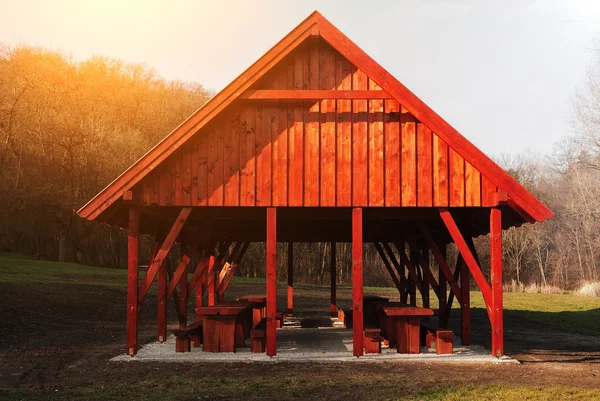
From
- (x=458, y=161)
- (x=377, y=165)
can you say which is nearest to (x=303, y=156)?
(x=377, y=165)

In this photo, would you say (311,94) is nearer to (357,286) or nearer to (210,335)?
(357,286)

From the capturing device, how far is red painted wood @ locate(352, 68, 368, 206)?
44.3ft

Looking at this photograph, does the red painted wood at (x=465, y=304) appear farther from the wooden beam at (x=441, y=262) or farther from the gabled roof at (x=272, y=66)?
the gabled roof at (x=272, y=66)

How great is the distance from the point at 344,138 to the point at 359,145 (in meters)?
0.32

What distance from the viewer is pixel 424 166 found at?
13477 mm

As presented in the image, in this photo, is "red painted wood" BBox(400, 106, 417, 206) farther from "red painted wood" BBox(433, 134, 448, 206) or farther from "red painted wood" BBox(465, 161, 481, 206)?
"red painted wood" BBox(465, 161, 481, 206)

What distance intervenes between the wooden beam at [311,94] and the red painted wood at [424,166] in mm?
964

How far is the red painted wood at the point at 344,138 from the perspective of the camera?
533 inches

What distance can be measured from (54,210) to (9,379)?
89.0ft

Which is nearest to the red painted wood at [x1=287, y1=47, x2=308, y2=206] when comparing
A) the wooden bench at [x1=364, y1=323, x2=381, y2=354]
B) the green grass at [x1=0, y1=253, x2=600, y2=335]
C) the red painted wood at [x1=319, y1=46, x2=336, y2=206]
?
the red painted wood at [x1=319, y1=46, x2=336, y2=206]

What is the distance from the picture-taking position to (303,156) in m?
13.6

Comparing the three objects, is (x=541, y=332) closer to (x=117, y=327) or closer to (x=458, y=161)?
(x=458, y=161)

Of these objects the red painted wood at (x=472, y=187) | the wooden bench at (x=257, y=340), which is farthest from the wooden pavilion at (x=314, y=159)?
the wooden bench at (x=257, y=340)

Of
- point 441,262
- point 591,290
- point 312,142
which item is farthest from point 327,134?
point 591,290
